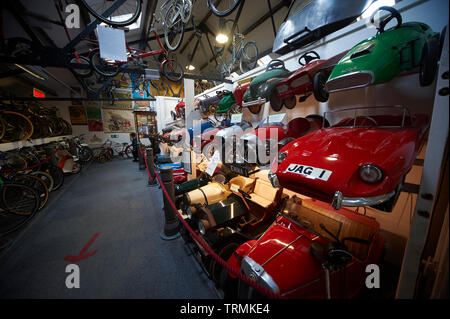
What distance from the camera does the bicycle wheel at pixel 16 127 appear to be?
4188 mm

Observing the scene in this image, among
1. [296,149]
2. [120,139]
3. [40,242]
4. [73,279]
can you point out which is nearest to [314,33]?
[296,149]

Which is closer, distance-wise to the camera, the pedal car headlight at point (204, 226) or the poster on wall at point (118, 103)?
the pedal car headlight at point (204, 226)

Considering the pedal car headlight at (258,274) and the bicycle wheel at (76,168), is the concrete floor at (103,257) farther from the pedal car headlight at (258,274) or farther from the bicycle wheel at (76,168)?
the bicycle wheel at (76,168)

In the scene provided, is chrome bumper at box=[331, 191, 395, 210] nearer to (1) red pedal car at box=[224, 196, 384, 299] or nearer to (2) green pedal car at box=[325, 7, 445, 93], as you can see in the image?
(1) red pedal car at box=[224, 196, 384, 299]

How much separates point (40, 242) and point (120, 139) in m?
9.74

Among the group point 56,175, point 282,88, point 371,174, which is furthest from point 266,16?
point 56,175

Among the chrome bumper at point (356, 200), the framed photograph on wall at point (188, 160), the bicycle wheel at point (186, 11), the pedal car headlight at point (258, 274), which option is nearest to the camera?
the chrome bumper at point (356, 200)

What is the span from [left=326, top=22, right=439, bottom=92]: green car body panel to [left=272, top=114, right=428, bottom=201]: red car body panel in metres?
0.31

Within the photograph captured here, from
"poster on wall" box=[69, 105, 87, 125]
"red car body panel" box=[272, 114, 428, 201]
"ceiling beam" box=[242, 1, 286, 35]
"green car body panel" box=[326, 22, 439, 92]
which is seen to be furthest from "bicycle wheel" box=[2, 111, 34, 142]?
"ceiling beam" box=[242, 1, 286, 35]

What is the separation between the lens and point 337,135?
3.32ft

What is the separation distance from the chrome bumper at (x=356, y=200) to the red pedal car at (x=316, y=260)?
0.38 meters

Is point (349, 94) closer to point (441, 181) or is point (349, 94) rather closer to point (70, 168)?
point (441, 181)

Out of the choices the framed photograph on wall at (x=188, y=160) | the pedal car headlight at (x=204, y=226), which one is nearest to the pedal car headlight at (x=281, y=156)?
the pedal car headlight at (x=204, y=226)

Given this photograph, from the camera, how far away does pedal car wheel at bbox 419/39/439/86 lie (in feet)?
2.53
